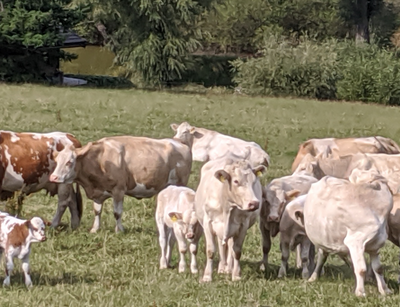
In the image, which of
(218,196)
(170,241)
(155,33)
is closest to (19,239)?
(218,196)

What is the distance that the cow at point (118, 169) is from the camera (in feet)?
38.9

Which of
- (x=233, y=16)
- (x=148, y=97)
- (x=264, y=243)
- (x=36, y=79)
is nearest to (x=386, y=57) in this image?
(x=148, y=97)

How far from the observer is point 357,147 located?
1614cm

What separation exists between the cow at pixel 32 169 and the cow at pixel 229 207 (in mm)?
3383

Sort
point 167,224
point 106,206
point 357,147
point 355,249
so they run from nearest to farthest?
point 355,249 < point 167,224 < point 106,206 < point 357,147

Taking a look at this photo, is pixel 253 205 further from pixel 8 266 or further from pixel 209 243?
pixel 8 266

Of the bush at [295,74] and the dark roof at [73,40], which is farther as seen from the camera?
the dark roof at [73,40]

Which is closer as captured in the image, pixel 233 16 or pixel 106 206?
pixel 106 206

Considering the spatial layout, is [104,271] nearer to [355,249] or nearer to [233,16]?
[355,249]

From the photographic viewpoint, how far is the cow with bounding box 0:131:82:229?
12.0 m

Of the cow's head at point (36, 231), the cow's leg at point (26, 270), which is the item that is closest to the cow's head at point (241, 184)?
the cow's head at point (36, 231)

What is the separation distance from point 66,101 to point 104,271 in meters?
21.3

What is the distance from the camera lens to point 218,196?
9242 mm

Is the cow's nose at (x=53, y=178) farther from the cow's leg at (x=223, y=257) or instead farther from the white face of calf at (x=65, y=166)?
the cow's leg at (x=223, y=257)
